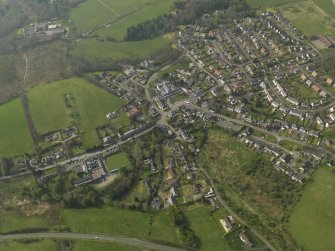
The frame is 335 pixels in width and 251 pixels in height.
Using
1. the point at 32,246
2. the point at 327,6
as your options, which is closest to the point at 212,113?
the point at 32,246

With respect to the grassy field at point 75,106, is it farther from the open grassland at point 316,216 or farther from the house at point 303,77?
the house at point 303,77

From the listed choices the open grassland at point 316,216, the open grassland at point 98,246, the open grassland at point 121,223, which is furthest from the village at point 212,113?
the open grassland at point 98,246

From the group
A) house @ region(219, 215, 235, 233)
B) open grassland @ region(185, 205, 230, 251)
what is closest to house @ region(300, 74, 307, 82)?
house @ region(219, 215, 235, 233)

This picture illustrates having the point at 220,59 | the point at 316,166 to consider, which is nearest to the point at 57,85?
the point at 220,59

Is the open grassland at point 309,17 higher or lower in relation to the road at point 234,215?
higher

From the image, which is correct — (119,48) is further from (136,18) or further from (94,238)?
(94,238)
